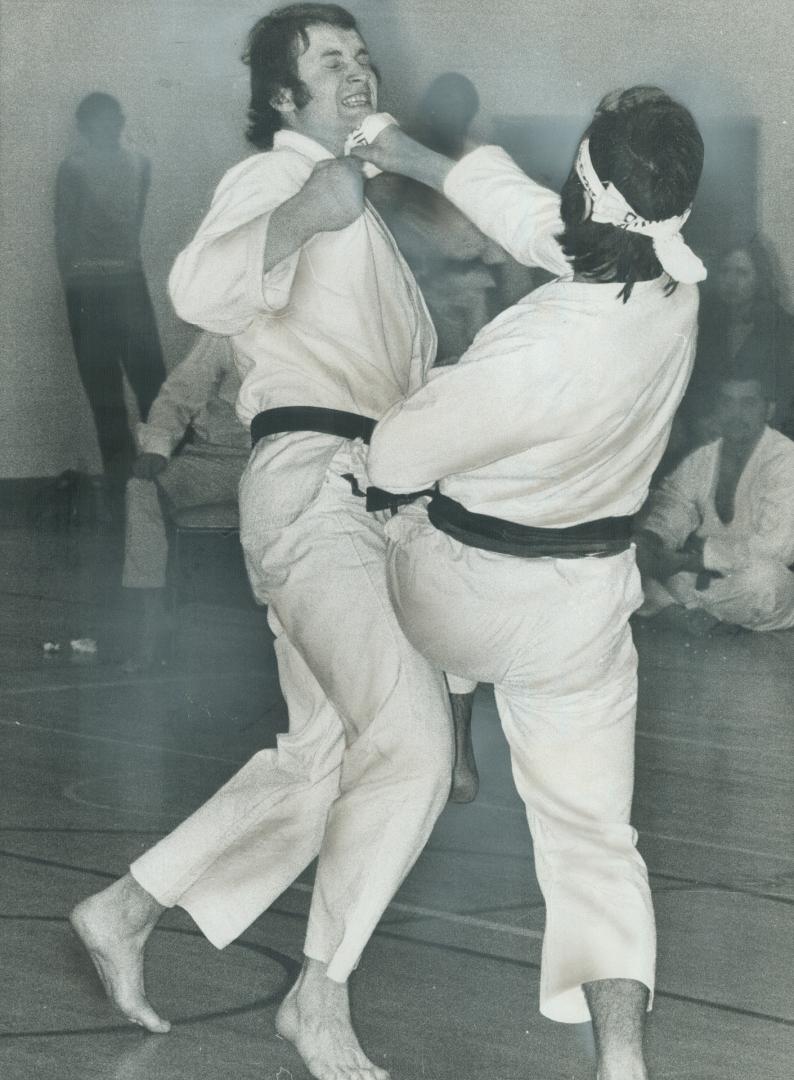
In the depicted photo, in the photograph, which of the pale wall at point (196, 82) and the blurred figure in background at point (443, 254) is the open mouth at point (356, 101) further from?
the pale wall at point (196, 82)

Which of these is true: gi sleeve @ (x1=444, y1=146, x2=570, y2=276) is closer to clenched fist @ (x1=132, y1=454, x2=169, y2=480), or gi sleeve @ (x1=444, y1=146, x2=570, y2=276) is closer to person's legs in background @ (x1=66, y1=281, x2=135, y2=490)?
clenched fist @ (x1=132, y1=454, x2=169, y2=480)

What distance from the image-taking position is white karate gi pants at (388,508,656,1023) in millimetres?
2010

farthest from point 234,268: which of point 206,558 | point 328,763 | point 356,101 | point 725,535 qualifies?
point 725,535

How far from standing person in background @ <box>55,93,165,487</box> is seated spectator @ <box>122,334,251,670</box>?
2.60 metres

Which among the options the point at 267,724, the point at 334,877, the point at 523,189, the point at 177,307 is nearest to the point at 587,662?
the point at 334,877

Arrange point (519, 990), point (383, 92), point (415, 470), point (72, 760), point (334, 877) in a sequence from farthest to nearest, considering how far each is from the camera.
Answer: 1. point (383, 92)
2. point (72, 760)
3. point (519, 990)
4. point (334, 877)
5. point (415, 470)

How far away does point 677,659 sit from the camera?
560cm

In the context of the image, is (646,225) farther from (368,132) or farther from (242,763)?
(242,763)

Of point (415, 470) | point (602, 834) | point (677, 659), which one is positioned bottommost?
point (677, 659)

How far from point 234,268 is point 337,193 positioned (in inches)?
6.7

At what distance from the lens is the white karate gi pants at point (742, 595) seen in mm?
6207

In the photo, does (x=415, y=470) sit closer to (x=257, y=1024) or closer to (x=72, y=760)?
(x=257, y=1024)

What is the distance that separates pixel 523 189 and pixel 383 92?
14.0 feet

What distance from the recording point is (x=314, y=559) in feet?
7.48
